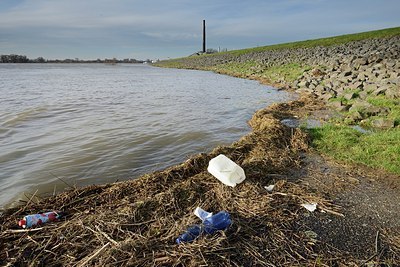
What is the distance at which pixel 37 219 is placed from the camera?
3.09 meters

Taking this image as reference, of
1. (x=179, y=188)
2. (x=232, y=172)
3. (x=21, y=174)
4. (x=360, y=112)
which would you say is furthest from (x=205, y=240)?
(x=360, y=112)

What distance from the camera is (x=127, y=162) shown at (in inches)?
220

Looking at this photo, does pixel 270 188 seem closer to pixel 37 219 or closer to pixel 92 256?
pixel 92 256

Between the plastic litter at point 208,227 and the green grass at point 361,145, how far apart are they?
3.06 metres

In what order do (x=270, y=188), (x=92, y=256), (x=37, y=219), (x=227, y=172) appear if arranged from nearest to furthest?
(x=92, y=256), (x=37, y=219), (x=270, y=188), (x=227, y=172)

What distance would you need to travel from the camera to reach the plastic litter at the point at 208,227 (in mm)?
2758

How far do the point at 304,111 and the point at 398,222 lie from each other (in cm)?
656

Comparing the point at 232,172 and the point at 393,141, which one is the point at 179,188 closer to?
the point at 232,172

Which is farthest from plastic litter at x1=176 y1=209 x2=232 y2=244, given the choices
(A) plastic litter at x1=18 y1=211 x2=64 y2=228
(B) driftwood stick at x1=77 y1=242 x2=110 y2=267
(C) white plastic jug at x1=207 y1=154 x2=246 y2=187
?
(A) plastic litter at x1=18 y1=211 x2=64 y2=228

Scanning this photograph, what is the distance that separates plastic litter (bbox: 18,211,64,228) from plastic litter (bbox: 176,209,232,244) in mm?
1562

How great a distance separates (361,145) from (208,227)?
Answer: 4.14m

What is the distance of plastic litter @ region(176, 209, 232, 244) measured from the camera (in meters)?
2.76

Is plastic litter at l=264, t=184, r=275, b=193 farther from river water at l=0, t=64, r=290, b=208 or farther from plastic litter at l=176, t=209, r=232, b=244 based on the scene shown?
river water at l=0, t=64, r=290, b=208

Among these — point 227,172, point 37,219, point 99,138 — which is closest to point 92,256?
point 37,219
